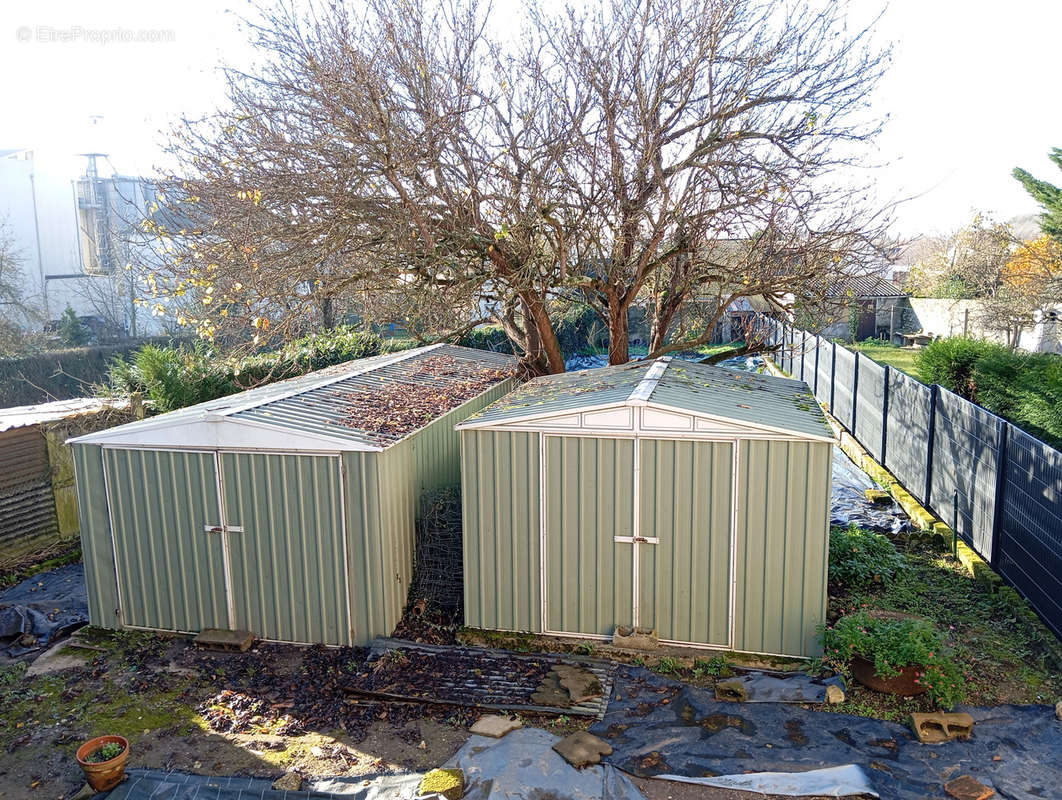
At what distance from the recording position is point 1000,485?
7.85 m

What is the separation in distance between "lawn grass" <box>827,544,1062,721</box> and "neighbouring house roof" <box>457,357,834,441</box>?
203 cm

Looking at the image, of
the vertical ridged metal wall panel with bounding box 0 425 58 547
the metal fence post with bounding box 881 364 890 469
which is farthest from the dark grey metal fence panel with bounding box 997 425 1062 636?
the vertical ridged metal wall panel with bounding box 0 425 58 547

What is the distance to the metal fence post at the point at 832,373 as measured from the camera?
15852 millimetres

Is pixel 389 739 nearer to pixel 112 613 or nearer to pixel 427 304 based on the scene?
pixel 112 613

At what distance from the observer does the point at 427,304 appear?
1015 cm

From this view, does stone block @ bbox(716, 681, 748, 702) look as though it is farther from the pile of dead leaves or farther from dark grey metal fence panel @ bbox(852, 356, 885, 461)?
dark grey metal fence panel @ bbox(852, 356, 885, 461)

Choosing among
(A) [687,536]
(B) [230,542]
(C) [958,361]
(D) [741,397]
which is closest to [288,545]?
(B) [230,542]

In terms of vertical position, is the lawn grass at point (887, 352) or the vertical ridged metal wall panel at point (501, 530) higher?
the vertical ridged metal wall panel at point (501, 530)

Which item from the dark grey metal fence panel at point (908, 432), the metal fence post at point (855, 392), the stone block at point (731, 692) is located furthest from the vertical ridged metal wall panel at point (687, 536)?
the metal fence post at point (855, 392)

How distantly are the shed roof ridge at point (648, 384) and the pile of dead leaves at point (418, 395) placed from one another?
2285mm

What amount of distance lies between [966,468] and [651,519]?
4606 millimetres

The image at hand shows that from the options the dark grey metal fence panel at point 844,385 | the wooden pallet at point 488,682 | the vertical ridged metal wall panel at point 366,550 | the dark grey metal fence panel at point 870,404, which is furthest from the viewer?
the dark grey metal fence panel at point 844,385

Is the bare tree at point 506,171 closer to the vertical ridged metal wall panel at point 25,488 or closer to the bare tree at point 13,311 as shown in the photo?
the vertical ridged metal wall panel at point 25,488

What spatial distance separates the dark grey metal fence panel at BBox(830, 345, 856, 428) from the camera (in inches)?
577
